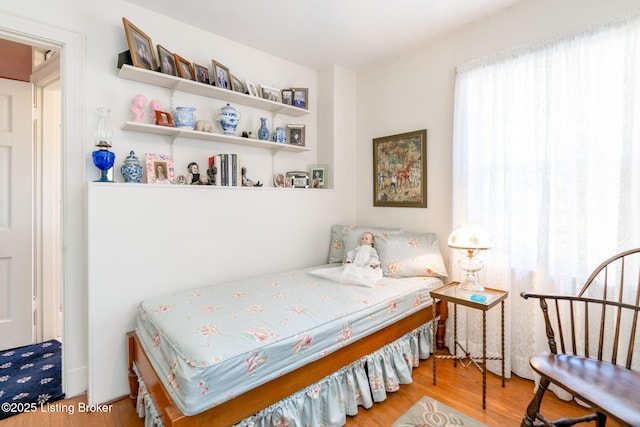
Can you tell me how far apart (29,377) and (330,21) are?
329cm

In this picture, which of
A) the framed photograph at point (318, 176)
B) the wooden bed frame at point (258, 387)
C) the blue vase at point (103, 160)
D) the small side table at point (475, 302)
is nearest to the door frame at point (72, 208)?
the blue vase at point (103, 160)

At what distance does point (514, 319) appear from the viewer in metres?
2.15

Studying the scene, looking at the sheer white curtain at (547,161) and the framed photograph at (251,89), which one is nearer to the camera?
the sheer white curtain at (547,161)

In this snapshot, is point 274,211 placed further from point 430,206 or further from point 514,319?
point 514,319

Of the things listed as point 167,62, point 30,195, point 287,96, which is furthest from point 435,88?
point 30,195

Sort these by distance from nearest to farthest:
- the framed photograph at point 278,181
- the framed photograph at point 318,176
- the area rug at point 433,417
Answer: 1. the area rug at point 433,417
2. the framed photograph at point 278,181
3. the framed photograph at point 318,176

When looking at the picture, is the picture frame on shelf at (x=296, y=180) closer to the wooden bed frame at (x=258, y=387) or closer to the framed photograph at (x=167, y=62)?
the framed photograph at (x=167, y=62)

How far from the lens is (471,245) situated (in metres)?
2.00

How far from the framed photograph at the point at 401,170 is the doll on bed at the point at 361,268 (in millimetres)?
536

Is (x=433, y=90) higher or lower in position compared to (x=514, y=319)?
higher

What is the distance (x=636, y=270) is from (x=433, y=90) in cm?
182

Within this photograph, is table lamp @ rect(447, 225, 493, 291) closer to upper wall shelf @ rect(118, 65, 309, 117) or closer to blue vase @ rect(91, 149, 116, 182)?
upper wall shelf @ rect(118, 65, 309, 117)

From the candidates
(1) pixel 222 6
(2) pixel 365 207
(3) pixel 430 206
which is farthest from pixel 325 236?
(1) pixel 222 6

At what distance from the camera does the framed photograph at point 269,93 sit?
275 centimetres
